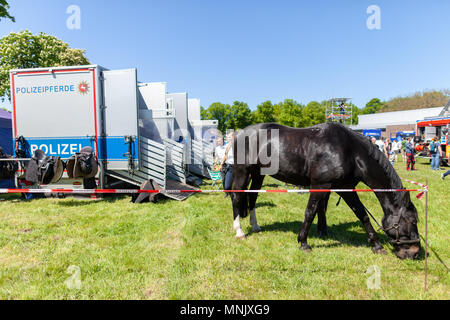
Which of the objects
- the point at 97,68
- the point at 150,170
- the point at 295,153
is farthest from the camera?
the point at 150,170

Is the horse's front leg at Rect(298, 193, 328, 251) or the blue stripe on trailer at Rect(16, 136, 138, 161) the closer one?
the horse's front leg at Rect(298, 193, 328, 251)

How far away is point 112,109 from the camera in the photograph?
7301mm

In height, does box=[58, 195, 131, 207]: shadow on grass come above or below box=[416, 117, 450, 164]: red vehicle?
below

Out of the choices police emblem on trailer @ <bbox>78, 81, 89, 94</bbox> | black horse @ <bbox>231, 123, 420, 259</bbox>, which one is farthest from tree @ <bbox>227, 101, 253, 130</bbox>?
black horse @ <bbox>231, 123, 420, 259</bbox>

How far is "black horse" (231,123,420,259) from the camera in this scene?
3564 millimetres

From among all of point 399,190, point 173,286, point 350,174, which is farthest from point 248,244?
point 399,190

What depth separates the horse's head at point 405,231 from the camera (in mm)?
3502

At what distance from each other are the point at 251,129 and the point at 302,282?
102 inches

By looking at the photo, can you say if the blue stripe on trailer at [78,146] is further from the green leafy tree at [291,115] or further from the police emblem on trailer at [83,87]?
the green leafy tree at [291,115]

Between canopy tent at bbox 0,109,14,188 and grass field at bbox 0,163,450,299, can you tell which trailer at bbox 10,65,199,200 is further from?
canopy tent at bbox 0,109,14,188

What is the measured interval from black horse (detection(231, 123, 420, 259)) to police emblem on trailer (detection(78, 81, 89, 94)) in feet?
16.5

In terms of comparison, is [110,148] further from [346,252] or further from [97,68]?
[346,252]

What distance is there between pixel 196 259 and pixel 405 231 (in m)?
2.83

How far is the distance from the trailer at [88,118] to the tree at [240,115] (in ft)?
220
